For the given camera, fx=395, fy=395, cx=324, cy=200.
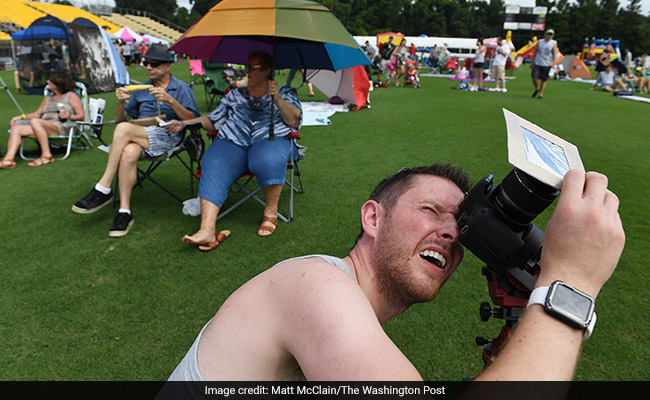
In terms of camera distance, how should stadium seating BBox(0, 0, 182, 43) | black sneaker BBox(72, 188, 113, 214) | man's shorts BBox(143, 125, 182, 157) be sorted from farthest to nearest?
stadium seating BBox(0, 0, 182, 43) < man's shorts BBox(143, 125, 182, 157) < black sneaker BBox(72, 188, 113, 214)

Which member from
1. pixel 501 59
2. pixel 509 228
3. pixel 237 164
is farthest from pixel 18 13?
pixel 509 228

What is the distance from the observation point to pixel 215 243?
360 centimetres

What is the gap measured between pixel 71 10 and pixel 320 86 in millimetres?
42975

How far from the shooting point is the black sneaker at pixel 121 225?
377cm

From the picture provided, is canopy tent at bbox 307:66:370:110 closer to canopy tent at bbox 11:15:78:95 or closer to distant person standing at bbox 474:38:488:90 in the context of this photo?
distant person standing at bbox 474:38:488:90

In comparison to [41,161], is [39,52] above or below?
above

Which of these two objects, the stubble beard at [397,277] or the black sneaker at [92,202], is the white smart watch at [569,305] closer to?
the stubble beard at [397,277]

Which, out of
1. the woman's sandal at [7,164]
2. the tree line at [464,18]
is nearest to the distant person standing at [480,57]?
the woman's sandal at [7,164]

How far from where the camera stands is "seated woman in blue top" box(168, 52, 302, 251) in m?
3.72

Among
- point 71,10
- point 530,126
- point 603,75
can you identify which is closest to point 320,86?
point 530,126

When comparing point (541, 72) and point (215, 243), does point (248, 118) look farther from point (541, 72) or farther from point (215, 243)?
point (541, 72)

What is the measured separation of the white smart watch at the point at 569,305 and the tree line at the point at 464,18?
6871 cm

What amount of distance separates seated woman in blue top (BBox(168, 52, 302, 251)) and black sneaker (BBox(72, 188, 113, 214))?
1.01 metres

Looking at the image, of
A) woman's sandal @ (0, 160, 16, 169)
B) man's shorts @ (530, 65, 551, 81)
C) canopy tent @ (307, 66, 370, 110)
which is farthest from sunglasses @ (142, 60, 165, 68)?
man's shorts @ (530, 65, 551, 81)
